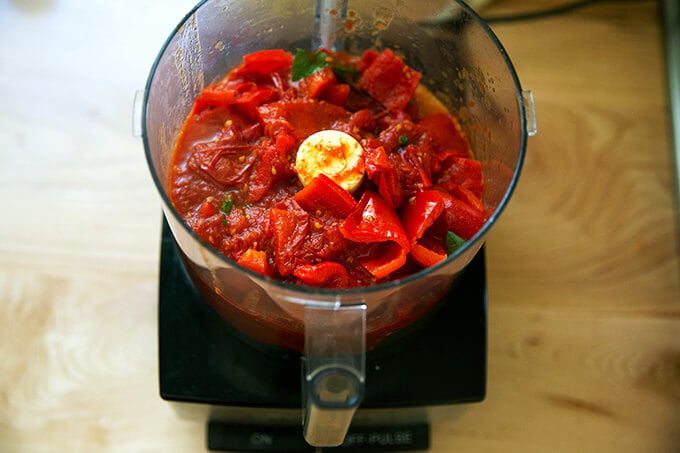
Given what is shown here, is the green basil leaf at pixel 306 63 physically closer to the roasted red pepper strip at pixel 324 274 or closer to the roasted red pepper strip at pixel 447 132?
the roasted red pepper strip at pixel 447 132

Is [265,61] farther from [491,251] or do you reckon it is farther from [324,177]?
[491,251]

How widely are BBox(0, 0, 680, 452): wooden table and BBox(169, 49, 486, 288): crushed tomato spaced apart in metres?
0.31

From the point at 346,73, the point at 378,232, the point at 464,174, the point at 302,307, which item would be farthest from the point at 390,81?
the point at 302,307

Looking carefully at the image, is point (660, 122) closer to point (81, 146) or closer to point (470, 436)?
point (470, 436)

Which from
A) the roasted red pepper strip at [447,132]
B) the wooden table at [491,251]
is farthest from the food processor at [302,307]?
the wooden table at [491,251]

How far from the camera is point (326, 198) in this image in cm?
108

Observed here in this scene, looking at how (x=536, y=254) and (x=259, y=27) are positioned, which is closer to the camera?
(x=259, y=27)

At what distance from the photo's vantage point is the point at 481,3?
1.58 m

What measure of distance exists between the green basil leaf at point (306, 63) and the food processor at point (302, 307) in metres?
0.10

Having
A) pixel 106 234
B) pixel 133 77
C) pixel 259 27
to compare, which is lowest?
pixel 106 234

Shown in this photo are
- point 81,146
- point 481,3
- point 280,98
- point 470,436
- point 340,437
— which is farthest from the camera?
point 481,3

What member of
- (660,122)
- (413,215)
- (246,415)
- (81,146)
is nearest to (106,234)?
(81,146)

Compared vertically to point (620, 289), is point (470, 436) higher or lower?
lower

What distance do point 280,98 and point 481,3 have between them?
61 centimetres
